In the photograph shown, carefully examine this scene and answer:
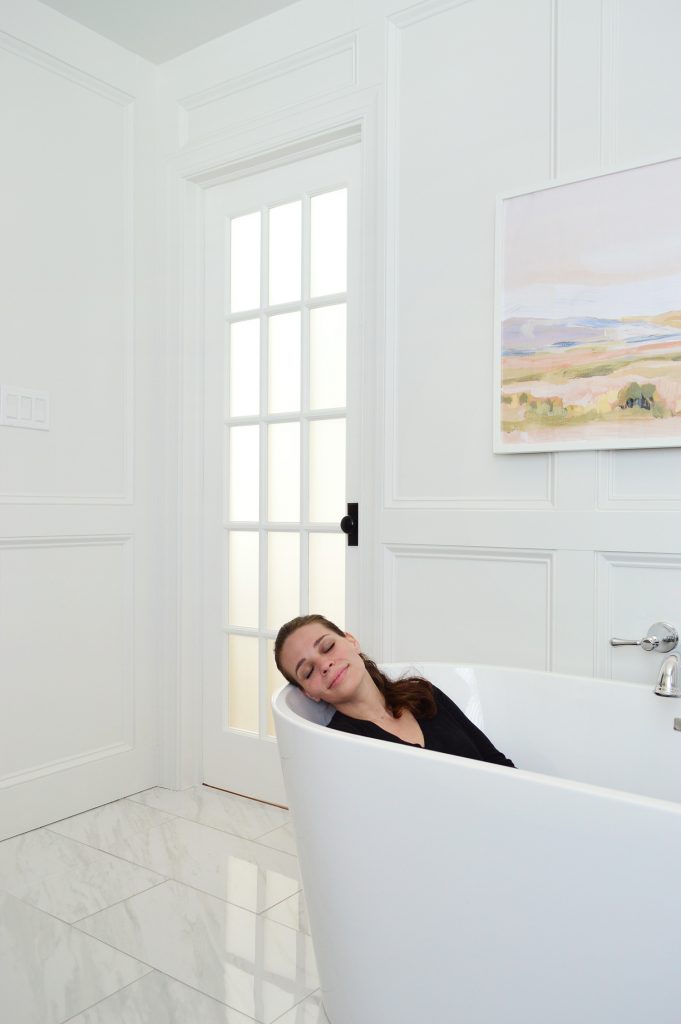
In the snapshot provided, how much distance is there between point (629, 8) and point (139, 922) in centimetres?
250

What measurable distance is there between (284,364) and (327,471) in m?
0.42

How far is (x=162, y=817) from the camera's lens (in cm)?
266

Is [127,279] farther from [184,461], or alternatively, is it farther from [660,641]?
[660,641]

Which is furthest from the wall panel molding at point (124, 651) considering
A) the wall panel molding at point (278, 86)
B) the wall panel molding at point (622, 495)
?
the wall panel molding at point (622, 495)

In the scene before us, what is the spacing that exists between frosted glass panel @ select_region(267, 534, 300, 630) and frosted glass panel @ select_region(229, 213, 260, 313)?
2.75ft

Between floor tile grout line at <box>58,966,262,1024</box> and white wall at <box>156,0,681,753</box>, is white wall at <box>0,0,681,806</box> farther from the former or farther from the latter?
floor tile grout line at <box>58,966,262,1024</box>

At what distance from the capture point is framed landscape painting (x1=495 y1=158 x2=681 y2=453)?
197cm

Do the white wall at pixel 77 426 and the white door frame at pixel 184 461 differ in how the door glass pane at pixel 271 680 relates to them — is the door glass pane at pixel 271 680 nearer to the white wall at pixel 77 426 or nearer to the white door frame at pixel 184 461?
the white door frame at pixel 184 461

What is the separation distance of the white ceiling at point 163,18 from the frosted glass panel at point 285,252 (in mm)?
612

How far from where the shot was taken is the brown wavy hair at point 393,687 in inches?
70.2

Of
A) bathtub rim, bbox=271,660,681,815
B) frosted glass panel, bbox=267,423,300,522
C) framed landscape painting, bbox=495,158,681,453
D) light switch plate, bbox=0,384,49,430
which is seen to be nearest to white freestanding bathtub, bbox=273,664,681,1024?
bathtub rim, bbox=271,660,681,815

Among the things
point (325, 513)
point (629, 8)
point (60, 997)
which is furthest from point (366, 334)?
point (60, 997)

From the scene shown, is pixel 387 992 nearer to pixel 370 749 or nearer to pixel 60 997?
pixel 370 749

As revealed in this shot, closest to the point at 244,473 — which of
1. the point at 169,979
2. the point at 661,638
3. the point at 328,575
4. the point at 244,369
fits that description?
the point at 244,369
